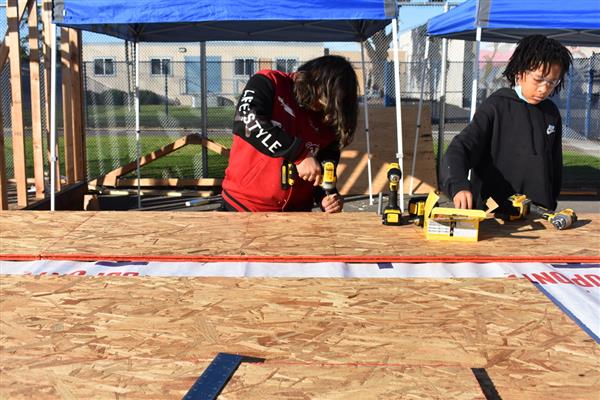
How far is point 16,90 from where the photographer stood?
648 cm

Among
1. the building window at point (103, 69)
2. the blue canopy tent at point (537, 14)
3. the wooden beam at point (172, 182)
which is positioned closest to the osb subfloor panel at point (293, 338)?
the blue canopy tent at point (537, 14)

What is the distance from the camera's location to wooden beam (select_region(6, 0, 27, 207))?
6230 millimetres

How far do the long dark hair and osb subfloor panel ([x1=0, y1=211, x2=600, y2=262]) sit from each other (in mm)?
495

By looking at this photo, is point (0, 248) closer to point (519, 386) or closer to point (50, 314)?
point (50, 314)

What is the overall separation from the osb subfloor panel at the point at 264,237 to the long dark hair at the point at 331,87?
19.5 inches

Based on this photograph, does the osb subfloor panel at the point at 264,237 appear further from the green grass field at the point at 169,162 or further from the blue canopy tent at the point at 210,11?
the green grass field at the point at 169,162

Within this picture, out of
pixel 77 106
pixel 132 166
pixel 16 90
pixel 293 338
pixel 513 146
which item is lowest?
pixel 132 166

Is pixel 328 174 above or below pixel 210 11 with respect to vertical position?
below

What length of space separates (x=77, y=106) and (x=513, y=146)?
24.0ft

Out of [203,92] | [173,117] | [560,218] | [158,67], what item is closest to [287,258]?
[560,218]

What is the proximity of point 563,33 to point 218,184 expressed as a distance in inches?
227

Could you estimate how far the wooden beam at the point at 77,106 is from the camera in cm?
834

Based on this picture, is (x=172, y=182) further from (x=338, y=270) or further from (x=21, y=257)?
(x=338, y=270)

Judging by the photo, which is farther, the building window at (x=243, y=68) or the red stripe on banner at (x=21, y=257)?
the building window at (x=243, y=68)
